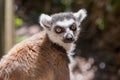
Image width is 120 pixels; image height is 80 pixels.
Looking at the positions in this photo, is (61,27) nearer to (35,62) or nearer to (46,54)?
(46,54)

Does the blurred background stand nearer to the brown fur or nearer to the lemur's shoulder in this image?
the brown fur

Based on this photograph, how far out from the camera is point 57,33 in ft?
18.5

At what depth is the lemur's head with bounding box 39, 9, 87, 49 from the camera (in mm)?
5523

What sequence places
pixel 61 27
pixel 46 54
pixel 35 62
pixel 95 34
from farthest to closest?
pixel 95 34 → pixel 61 27 → pixel 46 54 → pixel 35 62

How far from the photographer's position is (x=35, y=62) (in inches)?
204

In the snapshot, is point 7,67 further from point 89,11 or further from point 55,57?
point 89,11

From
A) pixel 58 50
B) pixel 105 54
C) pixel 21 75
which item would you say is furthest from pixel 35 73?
pixel 105 54

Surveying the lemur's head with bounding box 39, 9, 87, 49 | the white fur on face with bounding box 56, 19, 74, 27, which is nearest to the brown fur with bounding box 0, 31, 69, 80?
the lemur's head with bounding box 39, 9, 87, 49

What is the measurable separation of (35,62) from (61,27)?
0.64m

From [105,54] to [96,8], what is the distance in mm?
1196

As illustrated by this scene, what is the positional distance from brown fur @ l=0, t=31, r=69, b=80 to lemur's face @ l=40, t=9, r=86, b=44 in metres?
0.11

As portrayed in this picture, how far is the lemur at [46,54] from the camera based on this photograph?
16.4 feet

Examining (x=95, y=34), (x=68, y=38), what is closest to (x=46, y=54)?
(x=68, y=38)

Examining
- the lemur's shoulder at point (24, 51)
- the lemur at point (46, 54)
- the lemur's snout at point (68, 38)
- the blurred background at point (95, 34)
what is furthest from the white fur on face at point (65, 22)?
the blurred background at point (95, 34)
